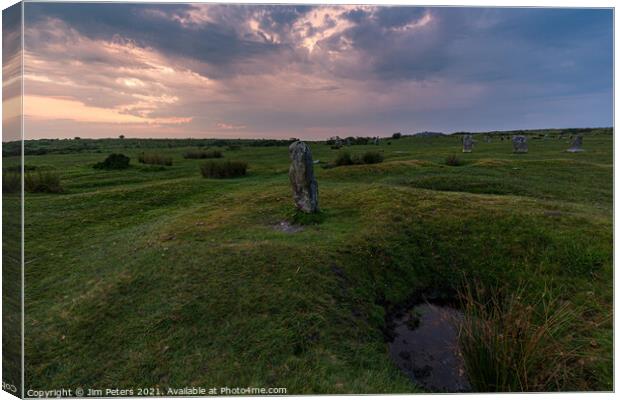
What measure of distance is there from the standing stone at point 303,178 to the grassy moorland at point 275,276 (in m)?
0.77

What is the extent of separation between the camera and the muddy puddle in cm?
504

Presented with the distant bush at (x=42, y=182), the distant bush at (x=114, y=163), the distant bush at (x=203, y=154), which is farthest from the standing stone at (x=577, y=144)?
the distant bush at (x=42, y=182)

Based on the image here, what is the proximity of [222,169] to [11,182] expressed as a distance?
1378cm

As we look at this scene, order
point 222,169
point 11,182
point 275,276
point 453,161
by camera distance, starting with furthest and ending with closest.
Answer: point 453,161
point 222,169
point 275,276
point 11,182

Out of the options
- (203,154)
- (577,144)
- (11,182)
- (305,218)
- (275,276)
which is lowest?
(275,276)

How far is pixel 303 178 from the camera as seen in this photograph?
31.9 ft

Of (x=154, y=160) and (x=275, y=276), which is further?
(x=154, y=160)

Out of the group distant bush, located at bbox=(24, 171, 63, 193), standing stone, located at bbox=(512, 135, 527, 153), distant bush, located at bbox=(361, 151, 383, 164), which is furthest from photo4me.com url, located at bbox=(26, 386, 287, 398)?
standing stone, located at bbox=(512, 135, 527, 153)

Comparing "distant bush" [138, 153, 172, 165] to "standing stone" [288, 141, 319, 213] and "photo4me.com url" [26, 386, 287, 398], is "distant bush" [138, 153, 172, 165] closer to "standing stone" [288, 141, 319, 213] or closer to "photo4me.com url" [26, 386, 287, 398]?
"standing stone" [288, 141, 319, 213]

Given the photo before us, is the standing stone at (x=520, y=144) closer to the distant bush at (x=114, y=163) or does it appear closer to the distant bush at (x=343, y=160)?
the distant bush at (x=343, y=160)

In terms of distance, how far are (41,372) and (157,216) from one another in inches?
275

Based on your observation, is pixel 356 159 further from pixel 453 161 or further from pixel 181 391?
pixel 181 391

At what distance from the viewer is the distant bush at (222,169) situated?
60.4ft

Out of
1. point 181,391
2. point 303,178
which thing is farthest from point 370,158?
point 181,391
